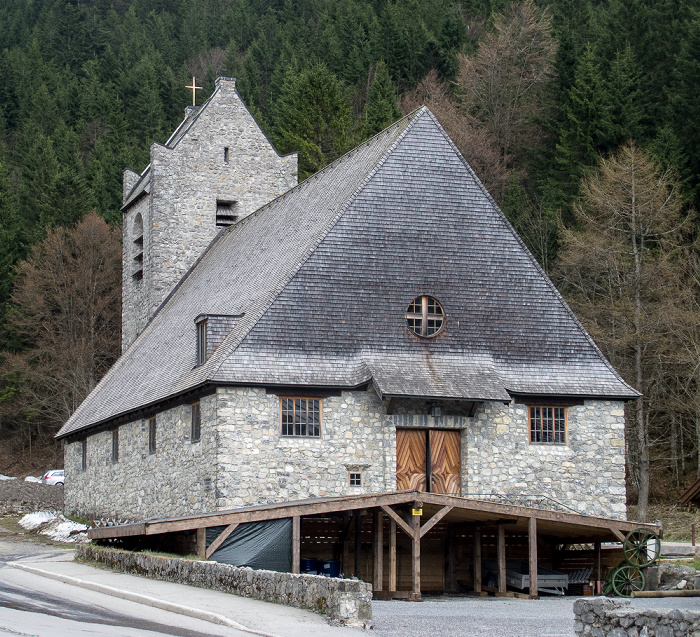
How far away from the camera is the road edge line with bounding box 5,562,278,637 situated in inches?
490

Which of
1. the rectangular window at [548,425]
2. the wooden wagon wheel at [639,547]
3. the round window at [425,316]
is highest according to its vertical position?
the round window at [425,316]

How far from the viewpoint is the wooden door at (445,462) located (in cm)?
2294

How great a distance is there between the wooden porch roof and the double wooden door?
4.82 feet

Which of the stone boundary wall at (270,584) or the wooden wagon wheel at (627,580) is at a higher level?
the stone boundary wall at (270,584)

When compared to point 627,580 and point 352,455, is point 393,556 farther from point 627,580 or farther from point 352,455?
point 627,580

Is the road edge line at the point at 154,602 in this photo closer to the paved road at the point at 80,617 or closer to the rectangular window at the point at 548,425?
the paved road at the point at 80,617

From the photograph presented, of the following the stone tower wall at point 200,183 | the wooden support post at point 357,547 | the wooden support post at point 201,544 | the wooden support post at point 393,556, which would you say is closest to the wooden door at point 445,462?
the wooden support post at point 357,547

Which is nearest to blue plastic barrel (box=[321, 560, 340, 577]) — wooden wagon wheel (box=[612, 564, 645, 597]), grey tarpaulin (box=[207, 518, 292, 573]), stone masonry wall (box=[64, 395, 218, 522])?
stone masonry wall (box=[64, 395, 218, 522])

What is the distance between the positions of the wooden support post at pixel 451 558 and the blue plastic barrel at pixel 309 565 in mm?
2983

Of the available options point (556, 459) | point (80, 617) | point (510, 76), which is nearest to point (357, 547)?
point (556, 459)

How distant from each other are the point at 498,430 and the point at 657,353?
13.3 metres

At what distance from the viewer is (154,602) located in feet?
46.8

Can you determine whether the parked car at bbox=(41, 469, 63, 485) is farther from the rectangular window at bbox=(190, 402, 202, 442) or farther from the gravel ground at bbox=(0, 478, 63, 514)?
the rectangular window at bbox=(190, 402, 202, 442)

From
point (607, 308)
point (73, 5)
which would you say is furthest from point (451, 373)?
point (73, 5)
